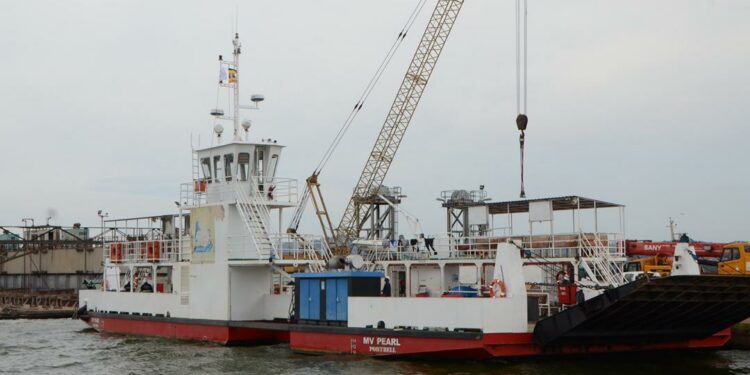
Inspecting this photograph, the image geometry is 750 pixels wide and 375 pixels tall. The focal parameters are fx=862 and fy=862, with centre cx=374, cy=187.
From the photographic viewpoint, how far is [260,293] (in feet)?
105

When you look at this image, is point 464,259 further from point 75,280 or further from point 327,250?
point 75,280

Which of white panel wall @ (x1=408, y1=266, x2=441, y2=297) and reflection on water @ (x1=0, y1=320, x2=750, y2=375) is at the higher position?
white panel wall @ (x1=408, y1=266, x2=441, y2=297)

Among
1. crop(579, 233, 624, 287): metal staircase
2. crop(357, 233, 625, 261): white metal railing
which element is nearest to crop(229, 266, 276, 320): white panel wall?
crop(357, 233, 625, 261): white metal railing

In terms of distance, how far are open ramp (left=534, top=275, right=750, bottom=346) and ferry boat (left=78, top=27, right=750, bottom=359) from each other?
51 mm

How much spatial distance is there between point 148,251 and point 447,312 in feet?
54.9

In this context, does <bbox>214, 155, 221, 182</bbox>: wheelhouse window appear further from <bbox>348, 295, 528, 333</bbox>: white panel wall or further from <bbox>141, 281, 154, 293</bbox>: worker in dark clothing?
<bbox>348, 295, 528, 333</bbox>: white panel wall

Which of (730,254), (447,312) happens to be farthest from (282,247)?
(730,254)

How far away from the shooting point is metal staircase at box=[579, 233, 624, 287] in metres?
27.8

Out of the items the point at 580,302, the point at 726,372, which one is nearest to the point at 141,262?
the point at 580,302

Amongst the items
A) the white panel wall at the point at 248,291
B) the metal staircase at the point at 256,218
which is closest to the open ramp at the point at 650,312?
the metal staircase at the point at 256,218

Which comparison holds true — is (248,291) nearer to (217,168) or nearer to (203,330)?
(203,330)

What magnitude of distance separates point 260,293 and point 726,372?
16.1m

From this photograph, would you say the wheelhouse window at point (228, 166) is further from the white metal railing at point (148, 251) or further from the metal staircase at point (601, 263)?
the metal staircase at point (601, 263)

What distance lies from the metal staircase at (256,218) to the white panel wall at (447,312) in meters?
5.50
